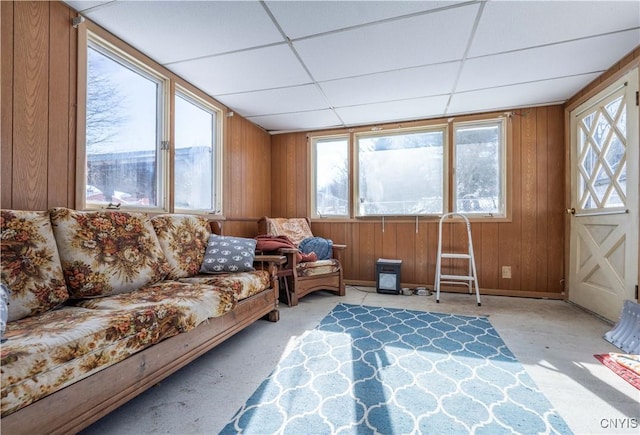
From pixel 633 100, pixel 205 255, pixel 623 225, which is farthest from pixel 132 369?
pixel 633 100

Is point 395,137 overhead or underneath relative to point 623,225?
overhead

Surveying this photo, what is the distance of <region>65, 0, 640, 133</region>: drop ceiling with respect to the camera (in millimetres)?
1766

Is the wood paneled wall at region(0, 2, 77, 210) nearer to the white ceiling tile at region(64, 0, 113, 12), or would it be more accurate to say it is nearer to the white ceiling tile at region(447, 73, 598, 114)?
the white ceiling tile at region(64, 0, 113, 12)

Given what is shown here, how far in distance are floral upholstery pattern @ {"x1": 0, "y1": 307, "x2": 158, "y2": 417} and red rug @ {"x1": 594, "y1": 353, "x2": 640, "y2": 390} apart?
96.0 inches

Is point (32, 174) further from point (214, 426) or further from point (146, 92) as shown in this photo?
point (214, 426)

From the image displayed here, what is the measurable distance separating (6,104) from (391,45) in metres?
2.38

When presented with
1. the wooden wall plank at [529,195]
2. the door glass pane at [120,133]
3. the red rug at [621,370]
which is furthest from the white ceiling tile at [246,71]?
the red rug at [621,370]

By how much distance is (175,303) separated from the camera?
1452 mm

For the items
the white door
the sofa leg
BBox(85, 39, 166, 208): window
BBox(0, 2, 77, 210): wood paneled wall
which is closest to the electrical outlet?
the white door

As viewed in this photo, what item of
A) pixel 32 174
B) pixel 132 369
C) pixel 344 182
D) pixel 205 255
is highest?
pixel 344 182

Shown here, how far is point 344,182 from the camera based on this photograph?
13.0 feet

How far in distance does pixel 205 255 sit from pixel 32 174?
1.13m

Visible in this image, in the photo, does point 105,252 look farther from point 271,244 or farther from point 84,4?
point 84,4

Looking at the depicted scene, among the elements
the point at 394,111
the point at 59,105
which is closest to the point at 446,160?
the point at 394,111
